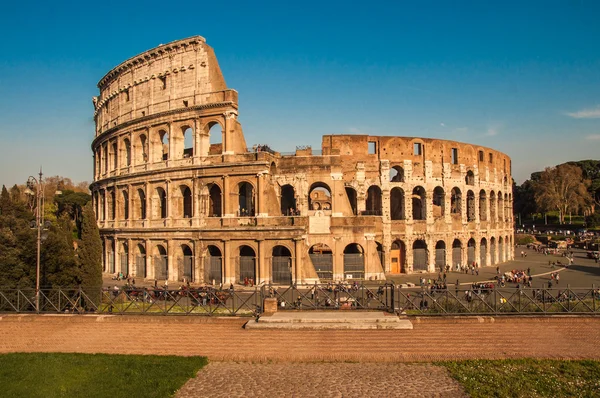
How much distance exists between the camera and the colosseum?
3078cm

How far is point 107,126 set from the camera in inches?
1567

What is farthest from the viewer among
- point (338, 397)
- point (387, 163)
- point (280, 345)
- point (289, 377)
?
point (387, 163)

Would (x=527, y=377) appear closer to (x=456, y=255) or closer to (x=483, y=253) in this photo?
(x=456, y=255)

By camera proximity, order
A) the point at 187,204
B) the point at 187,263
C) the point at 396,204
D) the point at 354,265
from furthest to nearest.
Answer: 1. the point at 396,204
2. the point at 187,204
3. the point at 187,263
4. the point at 354,265

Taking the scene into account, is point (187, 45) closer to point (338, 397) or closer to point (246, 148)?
point (246, 148)

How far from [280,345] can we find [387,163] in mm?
25851

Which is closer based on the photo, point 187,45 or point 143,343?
point 143,343

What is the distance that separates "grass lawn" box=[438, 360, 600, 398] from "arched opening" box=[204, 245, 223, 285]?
69.7ft

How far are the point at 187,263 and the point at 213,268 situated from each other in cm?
255

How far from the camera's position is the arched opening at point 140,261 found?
35188 millimetres

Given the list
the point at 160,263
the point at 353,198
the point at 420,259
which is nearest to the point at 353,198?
the point at 353,198

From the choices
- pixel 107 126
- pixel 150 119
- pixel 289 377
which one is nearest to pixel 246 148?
pixel 150 119

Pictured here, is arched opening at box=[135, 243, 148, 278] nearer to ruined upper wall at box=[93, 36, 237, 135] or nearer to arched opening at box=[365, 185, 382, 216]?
ruined upper wall at box=[93, 36, 237, 135]

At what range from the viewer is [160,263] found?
3412 centimetres
